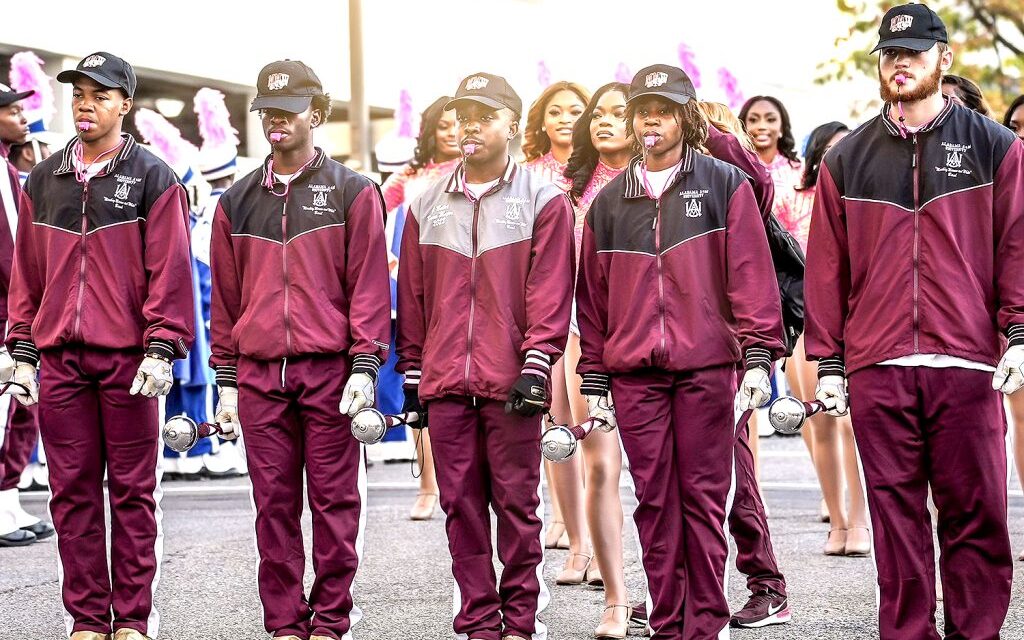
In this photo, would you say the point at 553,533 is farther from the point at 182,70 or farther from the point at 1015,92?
the point at 1015,92

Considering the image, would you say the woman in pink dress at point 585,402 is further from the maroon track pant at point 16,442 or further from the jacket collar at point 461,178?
the maroon track pant at point 16,442

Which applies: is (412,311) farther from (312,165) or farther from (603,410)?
(603,410)

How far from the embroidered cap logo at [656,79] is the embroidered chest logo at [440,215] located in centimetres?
85

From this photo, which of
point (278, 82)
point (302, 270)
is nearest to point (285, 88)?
point (278, 82)

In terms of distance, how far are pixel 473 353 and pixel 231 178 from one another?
22.2 feet

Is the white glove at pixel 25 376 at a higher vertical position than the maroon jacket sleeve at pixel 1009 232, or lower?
lower

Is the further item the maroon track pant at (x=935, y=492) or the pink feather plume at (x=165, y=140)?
the pink feather plume at (x=165, y=140)

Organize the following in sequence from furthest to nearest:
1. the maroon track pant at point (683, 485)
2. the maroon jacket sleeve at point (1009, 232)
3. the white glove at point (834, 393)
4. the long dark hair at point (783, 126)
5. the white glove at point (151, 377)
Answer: the long dark hair at point (783, 126) < the white glove at point (151, 377) < the maroon track pant at point (683, 485) < the white glove at point (834, 393) < the maroon jacket sleeve at point (1009, 232)

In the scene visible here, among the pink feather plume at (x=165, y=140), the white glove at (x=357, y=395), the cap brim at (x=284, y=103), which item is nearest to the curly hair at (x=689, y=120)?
the cap brim at (x=284, y=103)

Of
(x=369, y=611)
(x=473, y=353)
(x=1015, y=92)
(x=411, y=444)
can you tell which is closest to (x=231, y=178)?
(x=411, y=444)

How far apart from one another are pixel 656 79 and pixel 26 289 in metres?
2.53

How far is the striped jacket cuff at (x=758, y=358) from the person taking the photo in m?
5.69

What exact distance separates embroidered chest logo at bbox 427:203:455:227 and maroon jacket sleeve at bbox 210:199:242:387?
0.76m

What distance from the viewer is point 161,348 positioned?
20.0 ft
